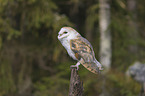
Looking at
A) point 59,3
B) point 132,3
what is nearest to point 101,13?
point 59,3

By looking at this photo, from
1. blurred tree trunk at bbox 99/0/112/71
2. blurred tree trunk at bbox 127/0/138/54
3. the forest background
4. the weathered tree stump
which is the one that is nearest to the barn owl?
the weathered tree stump

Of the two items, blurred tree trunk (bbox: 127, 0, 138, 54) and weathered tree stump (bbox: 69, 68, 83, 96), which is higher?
blurred tree trunk (bbox: 127, 0, 138, 54)

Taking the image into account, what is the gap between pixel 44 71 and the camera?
7918mm

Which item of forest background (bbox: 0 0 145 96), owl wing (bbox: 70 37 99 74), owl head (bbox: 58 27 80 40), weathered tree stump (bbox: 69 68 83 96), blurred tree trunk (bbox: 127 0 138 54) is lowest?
weathered tree stump (bbox: 69 68 83 96)

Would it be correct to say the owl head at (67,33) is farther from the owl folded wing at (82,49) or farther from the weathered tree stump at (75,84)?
the weathered tree stump at (75,84)

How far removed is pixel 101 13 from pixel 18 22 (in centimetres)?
253

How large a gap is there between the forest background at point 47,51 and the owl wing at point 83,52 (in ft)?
10.6

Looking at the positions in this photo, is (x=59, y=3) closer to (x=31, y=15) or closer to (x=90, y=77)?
(x=31, y=15)

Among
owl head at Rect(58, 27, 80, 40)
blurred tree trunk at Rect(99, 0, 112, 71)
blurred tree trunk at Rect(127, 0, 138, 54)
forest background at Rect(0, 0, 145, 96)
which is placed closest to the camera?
owl head at Rect(58, 27, 80, 40)

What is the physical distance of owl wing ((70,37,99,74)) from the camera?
271cm

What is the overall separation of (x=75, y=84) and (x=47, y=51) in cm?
449

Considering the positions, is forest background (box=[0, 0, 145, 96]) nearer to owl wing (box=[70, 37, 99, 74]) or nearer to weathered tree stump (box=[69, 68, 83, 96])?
weathered tree stump (box=[69, 68, 83, 96])

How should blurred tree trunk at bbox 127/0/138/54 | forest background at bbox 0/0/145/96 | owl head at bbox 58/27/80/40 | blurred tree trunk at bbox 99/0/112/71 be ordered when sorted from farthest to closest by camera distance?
blurred tree trunk at bbox 127/0/138/54
blurred tree trunk at bbox 99/0/112/71
forest background at bbox 0/0/145/96
owl head at bbox 58/27/80/40

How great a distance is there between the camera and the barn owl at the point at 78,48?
106 inches
